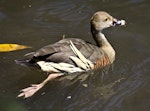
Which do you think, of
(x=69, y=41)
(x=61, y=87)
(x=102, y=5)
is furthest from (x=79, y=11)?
(x=61, y=87)

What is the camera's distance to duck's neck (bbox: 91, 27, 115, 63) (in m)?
6.93

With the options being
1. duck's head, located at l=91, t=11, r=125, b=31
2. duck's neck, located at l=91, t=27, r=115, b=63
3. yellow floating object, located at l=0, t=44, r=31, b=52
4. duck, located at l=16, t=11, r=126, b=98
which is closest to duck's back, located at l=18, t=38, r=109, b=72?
duck, located at l=16, t=11, r=126, b=98

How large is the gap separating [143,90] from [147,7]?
2.71 m

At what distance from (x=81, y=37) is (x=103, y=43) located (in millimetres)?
610

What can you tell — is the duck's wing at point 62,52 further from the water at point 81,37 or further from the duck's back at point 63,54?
the water at point 81,37

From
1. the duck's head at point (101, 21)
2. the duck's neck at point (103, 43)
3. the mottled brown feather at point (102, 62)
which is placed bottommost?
the mottled brown feather at point (102, 62)

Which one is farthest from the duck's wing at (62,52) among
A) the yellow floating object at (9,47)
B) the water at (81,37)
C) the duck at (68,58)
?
the yellow floating object at (9,47)

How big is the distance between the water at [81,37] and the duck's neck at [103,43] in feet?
0.49

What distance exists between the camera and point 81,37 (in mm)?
7484

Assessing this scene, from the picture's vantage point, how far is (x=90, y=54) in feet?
21.4

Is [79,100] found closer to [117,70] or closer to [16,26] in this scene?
[117,70]

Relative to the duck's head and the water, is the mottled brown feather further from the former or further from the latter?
the duck's head

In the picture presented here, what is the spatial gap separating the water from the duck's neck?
0.49ft

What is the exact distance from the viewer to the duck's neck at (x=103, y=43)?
6926mm
